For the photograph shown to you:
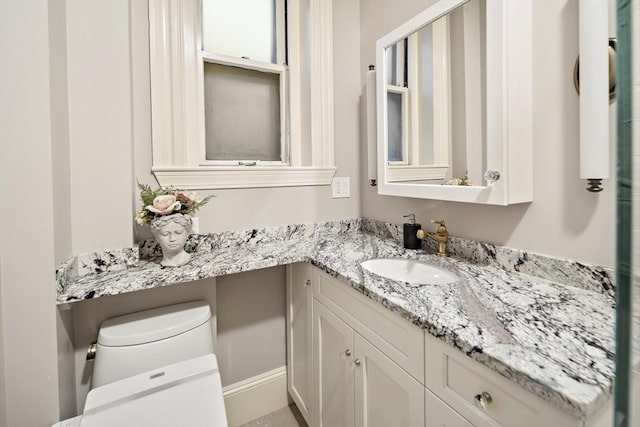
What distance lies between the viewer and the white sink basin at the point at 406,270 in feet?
3.61

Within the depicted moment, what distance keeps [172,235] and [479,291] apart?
3.48 feet

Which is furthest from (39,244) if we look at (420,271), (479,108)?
(479,108)

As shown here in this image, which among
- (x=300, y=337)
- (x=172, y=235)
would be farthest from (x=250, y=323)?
(x=172, y=235)

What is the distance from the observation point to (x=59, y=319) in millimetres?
913

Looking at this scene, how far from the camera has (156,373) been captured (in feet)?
3.15

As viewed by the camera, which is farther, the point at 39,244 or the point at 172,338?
the point at 172,338

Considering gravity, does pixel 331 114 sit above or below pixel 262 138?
above

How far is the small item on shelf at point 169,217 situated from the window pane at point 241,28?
0.78 m

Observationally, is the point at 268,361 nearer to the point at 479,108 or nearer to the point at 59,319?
the point at 59,319

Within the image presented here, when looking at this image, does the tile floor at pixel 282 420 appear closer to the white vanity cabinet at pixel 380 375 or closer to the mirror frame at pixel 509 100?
the white vanity cabinet at pixel 380 375

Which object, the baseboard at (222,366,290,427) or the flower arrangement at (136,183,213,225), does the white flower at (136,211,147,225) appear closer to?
the flower arrangement at (136,183,213,225)

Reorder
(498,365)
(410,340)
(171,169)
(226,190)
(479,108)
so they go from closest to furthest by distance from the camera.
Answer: (498,365), (410,340), (479,108), (171,169), (226,190)

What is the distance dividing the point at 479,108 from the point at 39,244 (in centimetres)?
144

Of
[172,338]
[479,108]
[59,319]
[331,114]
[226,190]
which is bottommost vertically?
[172,338]
